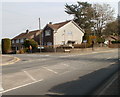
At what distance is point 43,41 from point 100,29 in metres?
21.5

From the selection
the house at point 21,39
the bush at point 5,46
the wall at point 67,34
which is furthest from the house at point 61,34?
the bush at point 5,46

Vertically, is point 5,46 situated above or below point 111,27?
below

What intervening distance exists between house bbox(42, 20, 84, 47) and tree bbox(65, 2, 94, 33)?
35.9ft

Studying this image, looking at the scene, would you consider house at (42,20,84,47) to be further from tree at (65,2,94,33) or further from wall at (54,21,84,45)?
tree at (65,2,94,33)

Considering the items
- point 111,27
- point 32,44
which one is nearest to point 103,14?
point 111,27

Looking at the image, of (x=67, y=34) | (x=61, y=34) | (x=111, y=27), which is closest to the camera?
(x=61, y=34)

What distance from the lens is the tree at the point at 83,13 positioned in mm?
76250

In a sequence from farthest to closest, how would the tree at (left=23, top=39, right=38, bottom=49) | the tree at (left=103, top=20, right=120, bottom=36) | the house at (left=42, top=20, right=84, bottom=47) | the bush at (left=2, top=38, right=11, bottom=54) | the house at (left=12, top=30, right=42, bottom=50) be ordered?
the house at (left=12, top=30, right=42, bottom=50)
the tree at (left=103, top=20, right=120, bottom=36)
the bush at (left=2, top=38, right=11, bottom=54)
the house at (left=42, top=20, right=84, bottom=47)
the tree at (left=23, top=39, right=38, bottom=49)

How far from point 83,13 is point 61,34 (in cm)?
2096

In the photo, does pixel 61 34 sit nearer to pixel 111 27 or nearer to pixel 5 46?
pixel 5 46

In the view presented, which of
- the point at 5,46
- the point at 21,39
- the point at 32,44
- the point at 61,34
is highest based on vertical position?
the point at 61,34

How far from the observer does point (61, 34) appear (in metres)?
62.5

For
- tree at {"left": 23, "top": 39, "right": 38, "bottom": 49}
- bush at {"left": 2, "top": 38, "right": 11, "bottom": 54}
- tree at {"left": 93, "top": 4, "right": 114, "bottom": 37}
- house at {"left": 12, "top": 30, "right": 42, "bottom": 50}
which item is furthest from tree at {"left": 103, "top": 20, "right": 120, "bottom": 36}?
bush at {"left": 2, "top": 38, "right": 11, "bottom": 54}

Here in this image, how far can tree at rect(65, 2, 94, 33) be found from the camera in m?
76.2
